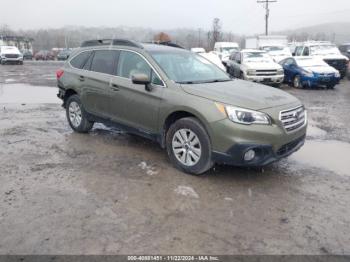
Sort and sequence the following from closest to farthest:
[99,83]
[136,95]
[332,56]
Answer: [136,95], [99,83], [332,56]

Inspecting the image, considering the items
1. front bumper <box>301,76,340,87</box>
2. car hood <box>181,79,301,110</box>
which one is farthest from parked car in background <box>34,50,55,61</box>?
car hood <box>181,79,301,110</box>

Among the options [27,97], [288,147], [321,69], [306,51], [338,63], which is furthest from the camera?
[306,51]

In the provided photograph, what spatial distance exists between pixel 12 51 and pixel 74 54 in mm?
35138

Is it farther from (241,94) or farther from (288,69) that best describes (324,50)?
(241,94)

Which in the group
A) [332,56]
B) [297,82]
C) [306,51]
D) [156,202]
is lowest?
[156,202]

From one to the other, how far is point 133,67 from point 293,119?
8.54ft

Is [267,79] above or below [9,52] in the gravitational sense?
below

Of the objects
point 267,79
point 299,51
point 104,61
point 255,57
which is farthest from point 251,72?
point 104,61

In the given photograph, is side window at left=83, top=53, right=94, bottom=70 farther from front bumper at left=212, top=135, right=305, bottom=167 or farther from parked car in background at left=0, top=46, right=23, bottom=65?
parked car in background at left=0, top=46, right=23, bottom=65

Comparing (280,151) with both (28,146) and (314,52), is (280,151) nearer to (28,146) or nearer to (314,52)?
(28,146)

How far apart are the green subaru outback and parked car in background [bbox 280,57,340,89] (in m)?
11.0

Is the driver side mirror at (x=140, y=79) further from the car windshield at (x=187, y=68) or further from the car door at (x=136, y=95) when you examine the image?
the car windshield at (x=187, y=68)

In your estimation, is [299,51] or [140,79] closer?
[140,79]

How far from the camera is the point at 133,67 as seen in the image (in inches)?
236
